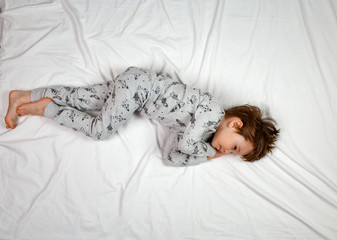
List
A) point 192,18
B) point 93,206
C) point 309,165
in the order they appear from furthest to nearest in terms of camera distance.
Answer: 1. point 192,18
2. point 309,165
3. point 93,206

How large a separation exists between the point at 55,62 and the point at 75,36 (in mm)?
172

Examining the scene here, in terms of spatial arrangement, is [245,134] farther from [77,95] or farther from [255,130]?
[77,95]

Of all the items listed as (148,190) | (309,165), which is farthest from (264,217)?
(148,190)

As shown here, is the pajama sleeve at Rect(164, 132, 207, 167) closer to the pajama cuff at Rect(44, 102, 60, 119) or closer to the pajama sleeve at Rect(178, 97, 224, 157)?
the pajama sleeve at Rect(178, 97, 224, 157)

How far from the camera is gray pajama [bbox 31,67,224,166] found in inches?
47.6

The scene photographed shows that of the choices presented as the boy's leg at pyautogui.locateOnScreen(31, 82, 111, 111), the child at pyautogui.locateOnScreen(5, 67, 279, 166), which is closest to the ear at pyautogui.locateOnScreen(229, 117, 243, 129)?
the child at pyautogui.locateOnScreen(5, 67, 279, 166)

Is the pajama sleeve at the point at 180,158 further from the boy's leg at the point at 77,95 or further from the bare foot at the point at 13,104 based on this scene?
the bare foot at the point at 13,104

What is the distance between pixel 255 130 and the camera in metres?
1.22

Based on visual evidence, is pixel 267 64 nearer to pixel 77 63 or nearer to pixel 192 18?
pixel 192 18

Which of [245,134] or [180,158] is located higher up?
[245,134]

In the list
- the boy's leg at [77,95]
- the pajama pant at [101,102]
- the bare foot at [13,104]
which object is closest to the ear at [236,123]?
the pajama pant at [101,102]

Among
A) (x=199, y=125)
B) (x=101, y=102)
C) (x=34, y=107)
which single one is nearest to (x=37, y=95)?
(x=34, y=107)

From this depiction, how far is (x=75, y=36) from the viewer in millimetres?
1384

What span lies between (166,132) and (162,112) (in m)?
0.15
